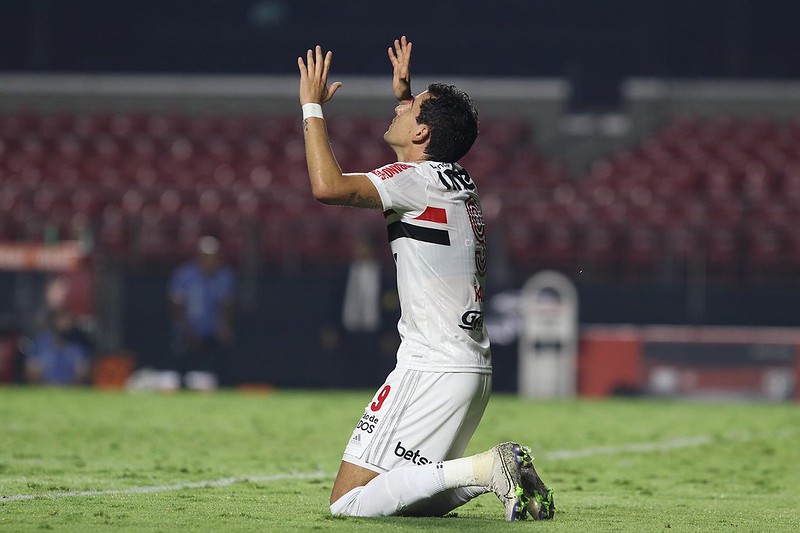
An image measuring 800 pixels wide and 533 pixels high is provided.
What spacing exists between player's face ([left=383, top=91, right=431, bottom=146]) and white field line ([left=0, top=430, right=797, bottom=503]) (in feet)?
6.85

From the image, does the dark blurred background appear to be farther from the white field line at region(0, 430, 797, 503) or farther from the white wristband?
the white wristband

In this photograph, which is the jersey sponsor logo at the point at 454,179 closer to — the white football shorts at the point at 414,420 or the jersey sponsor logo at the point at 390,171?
the jersey sponsor logo at the point at 390,171

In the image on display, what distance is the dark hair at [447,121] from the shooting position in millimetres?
5352

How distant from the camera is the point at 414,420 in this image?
519 centimetres

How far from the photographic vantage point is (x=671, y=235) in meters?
15.1

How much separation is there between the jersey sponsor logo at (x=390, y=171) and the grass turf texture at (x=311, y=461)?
1.30 m

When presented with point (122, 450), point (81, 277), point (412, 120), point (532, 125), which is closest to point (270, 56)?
point (532, 125)

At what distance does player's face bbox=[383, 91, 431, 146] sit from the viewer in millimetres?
5406

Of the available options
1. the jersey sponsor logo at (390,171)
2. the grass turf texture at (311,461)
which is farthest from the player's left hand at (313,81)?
the grass turf texture at (311,461)

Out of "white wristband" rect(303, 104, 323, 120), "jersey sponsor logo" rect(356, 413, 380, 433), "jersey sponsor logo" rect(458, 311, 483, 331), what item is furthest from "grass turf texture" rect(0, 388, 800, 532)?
"white wristband" rect(303, 104, 323, 120)

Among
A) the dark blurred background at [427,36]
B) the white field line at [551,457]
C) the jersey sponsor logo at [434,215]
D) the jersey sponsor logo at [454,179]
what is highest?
the dark blurred background at [427,36]

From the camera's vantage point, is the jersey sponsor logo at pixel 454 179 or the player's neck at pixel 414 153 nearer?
the jersey sponsor logo at pixel 454 179

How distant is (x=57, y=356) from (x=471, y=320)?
1103cm

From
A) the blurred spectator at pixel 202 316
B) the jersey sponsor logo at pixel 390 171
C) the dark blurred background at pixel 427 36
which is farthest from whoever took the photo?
the dark blurred background at pixel 427 36
